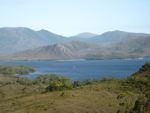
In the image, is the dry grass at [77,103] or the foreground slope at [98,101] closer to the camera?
the foreground slope at [98,101]

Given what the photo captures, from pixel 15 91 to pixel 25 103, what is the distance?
62053 mm

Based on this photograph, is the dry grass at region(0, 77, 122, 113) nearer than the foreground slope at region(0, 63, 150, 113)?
No

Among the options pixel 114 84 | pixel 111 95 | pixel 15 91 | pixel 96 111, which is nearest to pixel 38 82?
pixel 15 91

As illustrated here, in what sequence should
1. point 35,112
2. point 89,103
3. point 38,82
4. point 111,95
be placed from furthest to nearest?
point 38,82 → point 111,95 → point 89,103 → point 35,112

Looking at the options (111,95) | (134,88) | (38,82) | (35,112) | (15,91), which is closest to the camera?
(35,112)

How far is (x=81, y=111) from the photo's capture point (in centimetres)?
6688

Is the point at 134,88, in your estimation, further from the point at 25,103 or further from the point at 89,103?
the point at 25,103

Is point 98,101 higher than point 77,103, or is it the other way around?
point 98,101

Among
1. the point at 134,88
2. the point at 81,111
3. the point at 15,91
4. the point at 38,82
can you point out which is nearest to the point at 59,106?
the point at 81,111

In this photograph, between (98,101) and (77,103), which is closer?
(77,103)

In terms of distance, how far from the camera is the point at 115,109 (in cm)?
6862

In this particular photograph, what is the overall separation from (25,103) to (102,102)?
746 inches

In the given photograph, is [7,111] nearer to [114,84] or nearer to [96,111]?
[96,111]

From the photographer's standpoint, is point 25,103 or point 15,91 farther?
point 15,91
